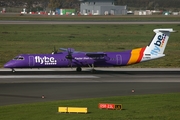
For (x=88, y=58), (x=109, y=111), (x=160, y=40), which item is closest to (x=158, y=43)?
(x=160, y=40)

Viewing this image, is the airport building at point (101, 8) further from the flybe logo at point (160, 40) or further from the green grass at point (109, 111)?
the green grass at point (109, 111)

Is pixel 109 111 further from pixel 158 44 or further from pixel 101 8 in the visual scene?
pixel 101 8

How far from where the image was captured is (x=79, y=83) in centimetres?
4297

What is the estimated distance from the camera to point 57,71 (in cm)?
5169

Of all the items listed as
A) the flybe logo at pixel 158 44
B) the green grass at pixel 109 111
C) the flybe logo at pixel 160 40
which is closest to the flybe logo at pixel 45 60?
the flybe logo at pixel 158 44

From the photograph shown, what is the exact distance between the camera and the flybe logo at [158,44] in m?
51.2

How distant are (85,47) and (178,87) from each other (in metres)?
37.1

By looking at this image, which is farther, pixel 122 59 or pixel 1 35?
pixel 1 35

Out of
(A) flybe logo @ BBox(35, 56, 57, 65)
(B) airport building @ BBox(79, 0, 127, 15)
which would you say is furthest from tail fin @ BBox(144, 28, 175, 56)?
(B) airport building @ BBox(79, 0, 127, 15)

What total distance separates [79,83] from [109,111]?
44.1 feet

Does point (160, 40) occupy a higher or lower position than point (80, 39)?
higher

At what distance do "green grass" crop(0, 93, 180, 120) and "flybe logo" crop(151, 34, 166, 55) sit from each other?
16139mm

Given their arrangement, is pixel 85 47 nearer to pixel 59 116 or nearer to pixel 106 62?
pixel 106 62

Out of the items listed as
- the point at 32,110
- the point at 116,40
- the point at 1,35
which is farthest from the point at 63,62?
the point at 1,35
